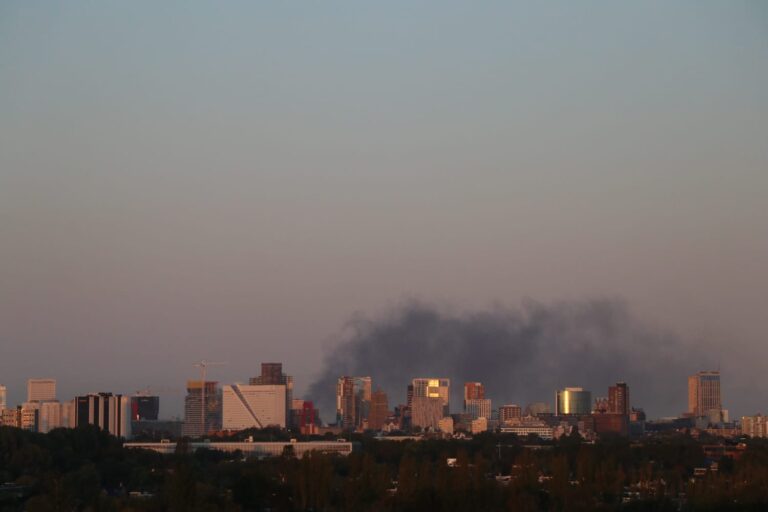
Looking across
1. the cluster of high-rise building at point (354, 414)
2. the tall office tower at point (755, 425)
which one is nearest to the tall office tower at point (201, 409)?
the cluster of high-rise building at point (354, 414)

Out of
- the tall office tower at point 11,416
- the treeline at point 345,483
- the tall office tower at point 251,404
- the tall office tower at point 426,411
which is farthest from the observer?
the tall office tower at point 426,411

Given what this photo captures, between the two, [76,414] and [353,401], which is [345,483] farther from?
[353,401]

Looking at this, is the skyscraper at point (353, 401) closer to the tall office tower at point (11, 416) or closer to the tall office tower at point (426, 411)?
the tall office tower at point (426, 411)

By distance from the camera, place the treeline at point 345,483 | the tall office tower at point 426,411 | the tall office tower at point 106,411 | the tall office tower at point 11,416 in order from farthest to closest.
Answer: the tall office tower at point 426,411 → the tall office tower at point 11,416 → the tall office tower at point 106,411 → the treeline at point 345,483

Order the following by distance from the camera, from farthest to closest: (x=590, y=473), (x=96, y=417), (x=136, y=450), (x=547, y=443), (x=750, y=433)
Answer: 1. (x=750, y=433)
2. (x=96, y=417)
3. (x=547, y=443)
4. (x=136, y=450)
5. (x=590, y=473)

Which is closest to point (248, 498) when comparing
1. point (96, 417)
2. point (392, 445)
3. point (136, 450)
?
point (136, 450)

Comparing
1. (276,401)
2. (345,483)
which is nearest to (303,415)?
(276,401)

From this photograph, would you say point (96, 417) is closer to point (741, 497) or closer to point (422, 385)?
point (422, 385)

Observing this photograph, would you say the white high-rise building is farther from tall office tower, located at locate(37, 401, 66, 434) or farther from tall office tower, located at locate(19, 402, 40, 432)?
tall office tower, located at locate(19, 402, 40, 432)
